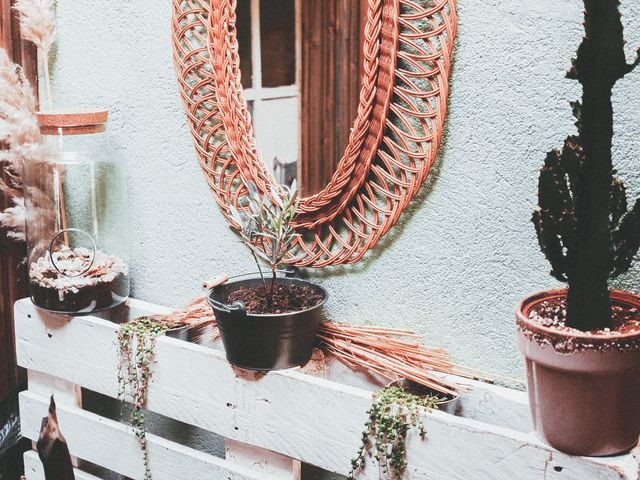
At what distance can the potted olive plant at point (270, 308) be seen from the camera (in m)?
1.26

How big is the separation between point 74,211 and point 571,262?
45.1 inches

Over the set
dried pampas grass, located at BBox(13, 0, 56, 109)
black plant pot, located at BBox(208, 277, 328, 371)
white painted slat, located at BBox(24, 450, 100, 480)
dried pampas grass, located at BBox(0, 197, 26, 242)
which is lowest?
white painted slat, located at BBox(24, 450, 100, 480)

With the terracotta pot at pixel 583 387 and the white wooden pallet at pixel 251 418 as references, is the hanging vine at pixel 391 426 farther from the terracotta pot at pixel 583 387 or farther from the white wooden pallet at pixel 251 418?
the terracotta pot at pixel 583 387

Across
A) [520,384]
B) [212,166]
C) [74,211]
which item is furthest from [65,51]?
[520,384]

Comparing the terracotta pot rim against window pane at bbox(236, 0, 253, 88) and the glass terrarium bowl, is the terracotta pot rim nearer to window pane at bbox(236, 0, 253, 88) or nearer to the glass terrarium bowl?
window pane at bbox(236, 0, 253, 88)

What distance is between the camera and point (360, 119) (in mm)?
1301

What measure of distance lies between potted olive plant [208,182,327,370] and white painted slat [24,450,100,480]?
601 mm

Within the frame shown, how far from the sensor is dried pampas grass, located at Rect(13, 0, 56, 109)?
1.62 m

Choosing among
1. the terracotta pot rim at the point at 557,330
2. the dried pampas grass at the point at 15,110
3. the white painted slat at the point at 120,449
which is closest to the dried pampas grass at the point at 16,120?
the dried pampas grass at the point at 15,110

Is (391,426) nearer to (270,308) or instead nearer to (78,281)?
(270,308)

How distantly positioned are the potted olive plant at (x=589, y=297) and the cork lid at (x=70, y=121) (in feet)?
3.07

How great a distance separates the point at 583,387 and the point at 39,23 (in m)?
1.28

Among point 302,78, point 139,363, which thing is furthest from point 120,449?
point 302,78

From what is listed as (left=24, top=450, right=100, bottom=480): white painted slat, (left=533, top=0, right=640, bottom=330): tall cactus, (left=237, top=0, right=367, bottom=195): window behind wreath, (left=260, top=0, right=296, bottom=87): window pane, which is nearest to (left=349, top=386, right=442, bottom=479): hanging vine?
(left=533, top=0, right=640, bottom=330): tall cactus
